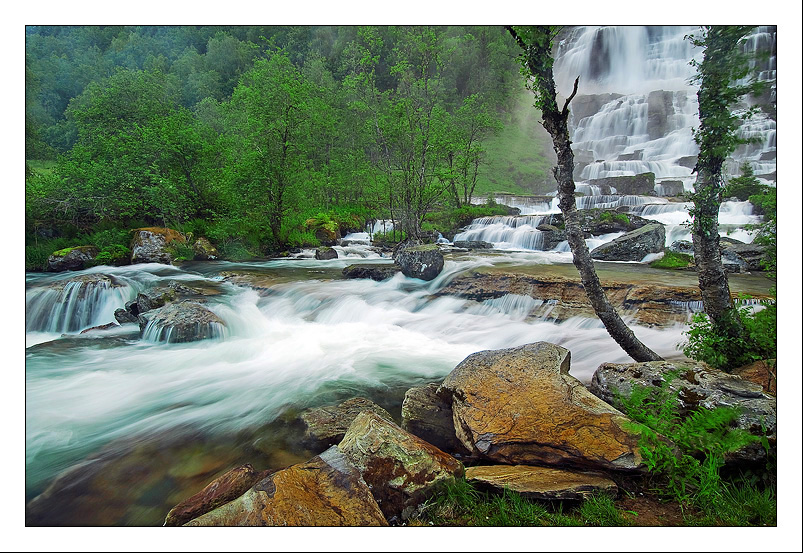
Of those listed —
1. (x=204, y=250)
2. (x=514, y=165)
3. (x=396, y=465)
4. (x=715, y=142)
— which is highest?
(x=514, y=165)

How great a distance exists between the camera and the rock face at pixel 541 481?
1.91 m

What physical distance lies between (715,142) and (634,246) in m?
5.23

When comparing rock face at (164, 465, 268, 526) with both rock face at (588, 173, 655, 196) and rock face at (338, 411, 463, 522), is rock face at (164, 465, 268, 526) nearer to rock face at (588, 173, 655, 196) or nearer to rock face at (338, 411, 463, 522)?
rock face at (338, 411, 463, 522)

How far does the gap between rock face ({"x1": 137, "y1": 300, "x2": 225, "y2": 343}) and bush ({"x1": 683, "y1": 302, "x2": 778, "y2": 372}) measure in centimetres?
520

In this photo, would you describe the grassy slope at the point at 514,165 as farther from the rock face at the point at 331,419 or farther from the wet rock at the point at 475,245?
the rock face at the point at 331,419

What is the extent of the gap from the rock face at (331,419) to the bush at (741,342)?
256cm

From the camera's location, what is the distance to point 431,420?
2854mm

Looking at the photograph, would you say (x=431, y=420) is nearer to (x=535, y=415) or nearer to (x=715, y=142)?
(x=535, y=415)

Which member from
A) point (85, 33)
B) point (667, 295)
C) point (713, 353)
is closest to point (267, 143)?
point (85, 33)

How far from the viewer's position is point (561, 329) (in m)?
4.68

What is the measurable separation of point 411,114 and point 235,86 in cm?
381

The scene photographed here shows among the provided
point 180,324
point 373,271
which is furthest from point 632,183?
point 180,324
